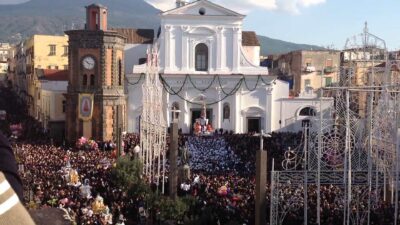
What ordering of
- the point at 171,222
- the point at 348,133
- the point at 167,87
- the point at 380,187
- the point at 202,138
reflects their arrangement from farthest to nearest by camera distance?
1. the point at 167,87
2. the point at 202,138
3. the point at 380,187
4. the point at 171,222
5. the point at 348,133

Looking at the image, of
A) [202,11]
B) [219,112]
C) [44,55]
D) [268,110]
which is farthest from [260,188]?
[44,55]

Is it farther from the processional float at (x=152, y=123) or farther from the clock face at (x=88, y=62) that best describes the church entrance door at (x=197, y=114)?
the processional float at (x=152, y=123)

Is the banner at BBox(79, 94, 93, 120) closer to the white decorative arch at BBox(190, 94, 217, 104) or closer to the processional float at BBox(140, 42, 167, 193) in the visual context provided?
the white decorative arch at BBox(190, 94, 217, 104)

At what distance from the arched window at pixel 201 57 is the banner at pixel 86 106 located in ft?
25.6

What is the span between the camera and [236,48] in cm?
3925

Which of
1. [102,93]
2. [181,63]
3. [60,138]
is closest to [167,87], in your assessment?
[181,63]

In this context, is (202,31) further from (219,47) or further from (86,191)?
(86,191)

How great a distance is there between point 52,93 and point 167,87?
9009 millimetres

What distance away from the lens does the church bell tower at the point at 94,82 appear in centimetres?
3556

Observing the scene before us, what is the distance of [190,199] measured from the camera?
19359 mm

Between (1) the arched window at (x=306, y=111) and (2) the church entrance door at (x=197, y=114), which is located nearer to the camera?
(2) the church entrance door at (x=197, y=114)

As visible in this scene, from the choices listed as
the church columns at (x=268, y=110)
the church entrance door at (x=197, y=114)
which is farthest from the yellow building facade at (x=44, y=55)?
the church columns at (x=268, y=110)

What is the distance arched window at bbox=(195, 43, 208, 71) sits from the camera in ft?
129

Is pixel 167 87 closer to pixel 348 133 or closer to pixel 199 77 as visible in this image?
pixel 199 77
